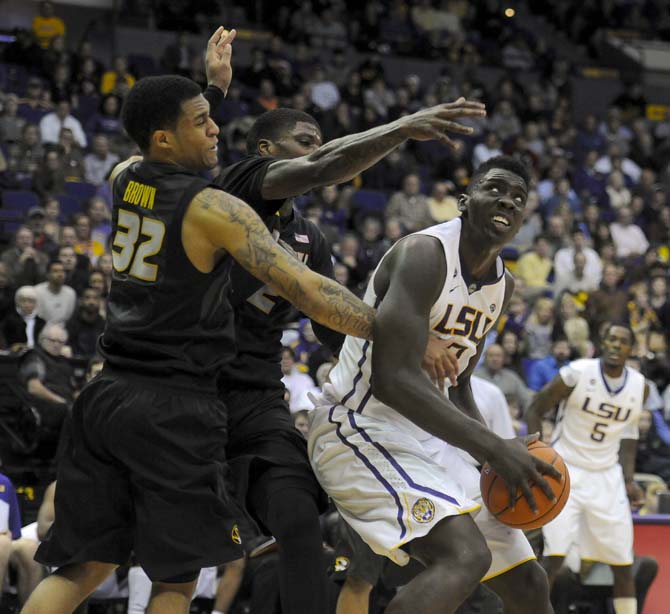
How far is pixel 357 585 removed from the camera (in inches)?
202

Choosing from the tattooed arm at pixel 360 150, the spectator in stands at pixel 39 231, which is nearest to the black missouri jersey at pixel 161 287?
the tattooed arm at pixel 360 150

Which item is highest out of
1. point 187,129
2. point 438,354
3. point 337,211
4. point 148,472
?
point 187,129

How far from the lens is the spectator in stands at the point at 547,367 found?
11562 millimetres

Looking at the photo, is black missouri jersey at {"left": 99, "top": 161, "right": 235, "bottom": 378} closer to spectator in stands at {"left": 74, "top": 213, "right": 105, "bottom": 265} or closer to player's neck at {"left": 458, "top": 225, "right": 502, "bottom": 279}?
player's neck at {"left": 458, "top": 225, "right": 502, "bottom": 279}

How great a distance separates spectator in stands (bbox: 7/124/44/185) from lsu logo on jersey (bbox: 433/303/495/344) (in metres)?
9.32

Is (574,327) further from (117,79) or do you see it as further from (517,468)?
(517,468)

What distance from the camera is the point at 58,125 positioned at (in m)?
13.6

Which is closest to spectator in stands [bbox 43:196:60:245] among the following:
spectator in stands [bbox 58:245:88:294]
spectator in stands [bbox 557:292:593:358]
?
spectator in stands [bbox 58:245:88:294]

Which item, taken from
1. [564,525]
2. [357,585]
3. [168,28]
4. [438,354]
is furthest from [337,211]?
[438,354]

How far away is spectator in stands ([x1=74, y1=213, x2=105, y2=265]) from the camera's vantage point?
11.5 meters

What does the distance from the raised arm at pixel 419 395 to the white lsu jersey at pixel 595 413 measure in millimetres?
4235

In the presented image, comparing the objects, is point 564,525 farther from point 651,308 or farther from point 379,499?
point 651,308

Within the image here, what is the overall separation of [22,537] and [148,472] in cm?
385

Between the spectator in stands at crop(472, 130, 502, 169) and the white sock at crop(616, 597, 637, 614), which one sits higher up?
the spectator in stands at crop(472, 130, 502, 169)
